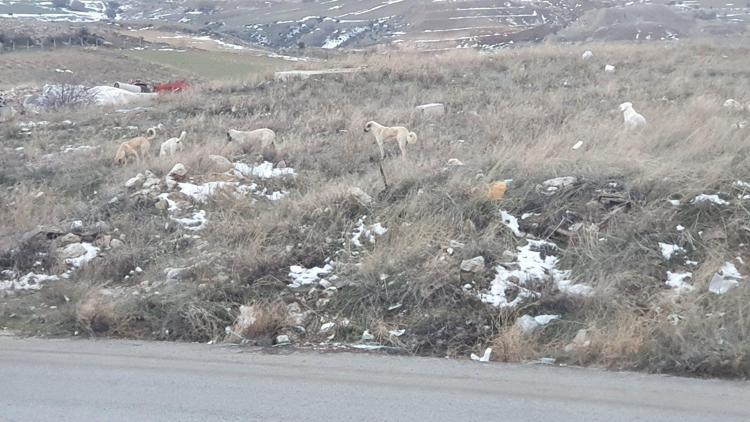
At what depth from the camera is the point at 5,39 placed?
188 feet

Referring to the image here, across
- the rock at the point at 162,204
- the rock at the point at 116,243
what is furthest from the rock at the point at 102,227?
the rock at the point at 162,204

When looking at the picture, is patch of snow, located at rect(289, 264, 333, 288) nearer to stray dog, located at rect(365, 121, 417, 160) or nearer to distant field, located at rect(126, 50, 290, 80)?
stray dog, located at rect(365, 121, 417, 160)

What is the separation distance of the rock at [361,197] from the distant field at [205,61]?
123 feet

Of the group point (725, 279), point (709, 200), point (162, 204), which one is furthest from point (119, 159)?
point (725, 279)

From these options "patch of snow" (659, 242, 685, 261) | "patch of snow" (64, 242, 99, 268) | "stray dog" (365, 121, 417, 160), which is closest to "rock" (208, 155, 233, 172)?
"stray dog" (365, 121, 417, 160)

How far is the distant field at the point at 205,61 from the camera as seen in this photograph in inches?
1844

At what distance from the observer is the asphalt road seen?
4465mm

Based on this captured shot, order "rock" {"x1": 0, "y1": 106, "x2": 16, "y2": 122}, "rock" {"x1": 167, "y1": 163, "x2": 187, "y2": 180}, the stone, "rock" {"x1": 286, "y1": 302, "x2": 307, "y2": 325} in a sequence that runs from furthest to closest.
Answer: "rock" {"x1": 0, "y1": 106, "x2": 16, "y2": 122}
"rock" {"x1": 167, "y1": 163, "x2": 187, "y2": 180}
"rock" {"x1": 286, "y1": 302, "x2": 307, "y2": 325}
the stone

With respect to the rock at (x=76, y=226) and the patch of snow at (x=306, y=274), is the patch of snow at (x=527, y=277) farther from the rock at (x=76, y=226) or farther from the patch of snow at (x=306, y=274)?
the rock at (x=76, y=226)

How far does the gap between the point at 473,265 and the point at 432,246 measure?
57 centimetres

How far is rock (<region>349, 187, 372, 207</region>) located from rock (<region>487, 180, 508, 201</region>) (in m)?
1.36

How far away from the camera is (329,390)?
4.87 meters

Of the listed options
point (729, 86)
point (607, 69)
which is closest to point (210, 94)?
point (607, 69)

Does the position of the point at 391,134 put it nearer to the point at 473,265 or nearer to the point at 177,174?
the point at 177,174
